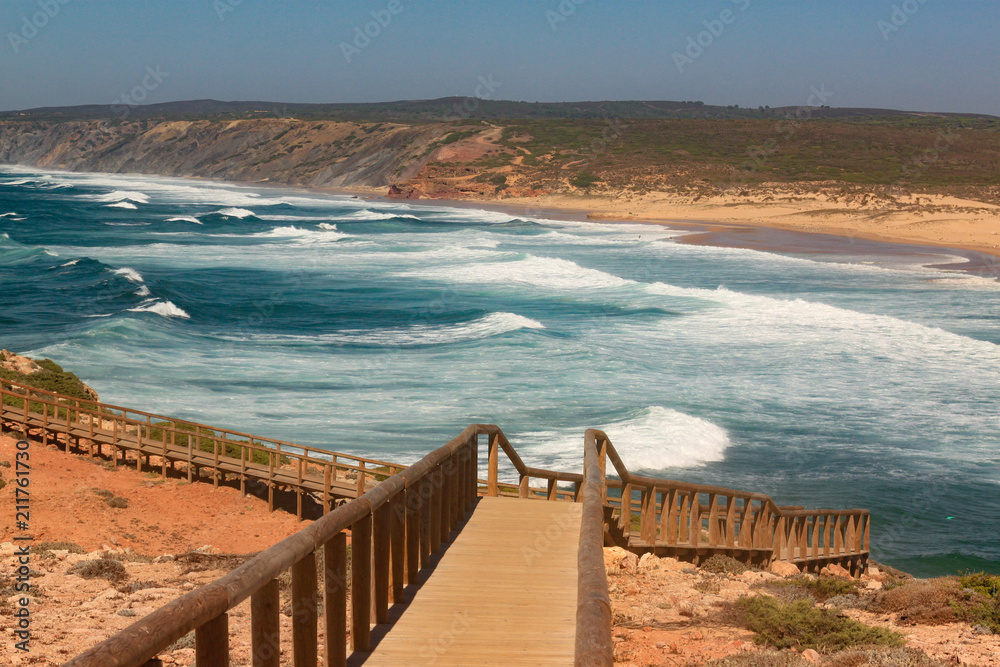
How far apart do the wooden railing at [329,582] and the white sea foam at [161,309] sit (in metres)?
34.4

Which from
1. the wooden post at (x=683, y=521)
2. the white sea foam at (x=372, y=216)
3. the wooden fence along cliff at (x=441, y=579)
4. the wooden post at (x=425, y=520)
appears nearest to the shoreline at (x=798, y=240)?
the white sea foam at (x=372, y=216)

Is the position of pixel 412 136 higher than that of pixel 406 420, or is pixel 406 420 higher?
pixel 412 136

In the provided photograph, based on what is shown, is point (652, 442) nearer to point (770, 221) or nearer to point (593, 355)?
point (593, 355)

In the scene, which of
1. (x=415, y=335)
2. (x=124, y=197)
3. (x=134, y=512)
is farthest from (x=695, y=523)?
(x=124, y=197)

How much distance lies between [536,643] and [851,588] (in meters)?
5.27

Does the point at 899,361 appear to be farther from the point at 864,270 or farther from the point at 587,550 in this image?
the point at 587,550

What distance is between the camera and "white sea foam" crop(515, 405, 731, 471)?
69.6 ft

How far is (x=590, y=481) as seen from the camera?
6293 mm

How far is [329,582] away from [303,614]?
41 centimetres

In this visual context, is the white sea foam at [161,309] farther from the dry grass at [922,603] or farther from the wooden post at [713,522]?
the dry grass at [922,603]

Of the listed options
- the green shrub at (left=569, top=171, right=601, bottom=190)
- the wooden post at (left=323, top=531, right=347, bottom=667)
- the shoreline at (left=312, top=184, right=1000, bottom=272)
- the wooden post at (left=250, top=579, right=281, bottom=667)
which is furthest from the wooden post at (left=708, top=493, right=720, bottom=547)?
the green shrub at (left=569, top=171, right=601, bottom=190)

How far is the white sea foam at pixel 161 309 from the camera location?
127 ft

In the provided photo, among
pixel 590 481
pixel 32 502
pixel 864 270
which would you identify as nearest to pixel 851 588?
pixel 590 481

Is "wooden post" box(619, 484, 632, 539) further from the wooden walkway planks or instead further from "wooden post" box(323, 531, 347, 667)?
"wooden post" box(323, 531, 347, 667)
